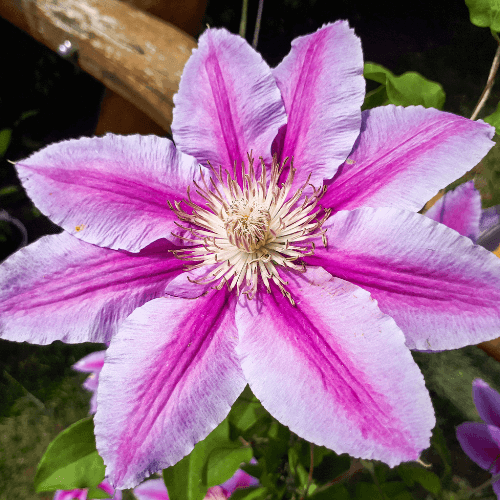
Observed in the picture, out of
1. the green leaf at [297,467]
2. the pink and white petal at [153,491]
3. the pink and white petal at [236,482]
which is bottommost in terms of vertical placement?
the pink and white petal at [153,491]

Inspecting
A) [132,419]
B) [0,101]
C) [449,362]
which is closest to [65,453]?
[132,419]

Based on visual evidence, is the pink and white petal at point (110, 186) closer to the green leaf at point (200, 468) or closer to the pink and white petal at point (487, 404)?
the green leaf at point (200, 468)

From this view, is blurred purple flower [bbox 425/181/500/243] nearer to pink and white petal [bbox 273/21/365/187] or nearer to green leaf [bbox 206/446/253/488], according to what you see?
pink and white petal [bbox 273/21/365/187]

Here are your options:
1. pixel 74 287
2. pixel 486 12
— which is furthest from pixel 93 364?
pixel 486 12

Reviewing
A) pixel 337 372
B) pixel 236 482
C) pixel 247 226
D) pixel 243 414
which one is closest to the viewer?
pixel 337 372

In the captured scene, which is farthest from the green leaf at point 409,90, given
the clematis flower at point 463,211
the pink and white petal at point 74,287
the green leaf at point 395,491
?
the green leaf at point 395,491

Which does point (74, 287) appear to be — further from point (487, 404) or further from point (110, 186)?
point (487, 404)
